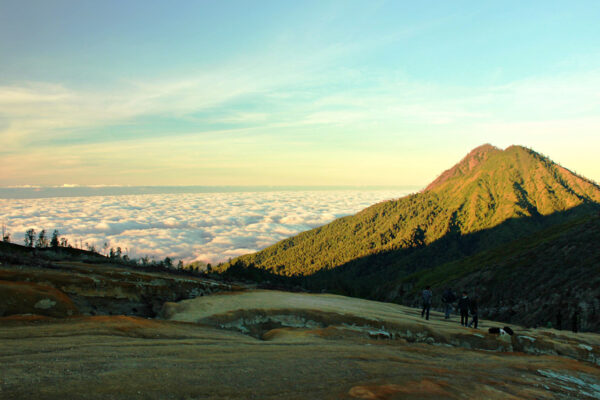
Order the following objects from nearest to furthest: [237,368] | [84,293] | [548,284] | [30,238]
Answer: [237,368] < [84,293] < [548,284] < [30,238]

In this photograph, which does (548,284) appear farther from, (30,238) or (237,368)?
(30,238)

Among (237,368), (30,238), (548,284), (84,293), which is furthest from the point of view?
(30,238)

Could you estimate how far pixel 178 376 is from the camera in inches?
520

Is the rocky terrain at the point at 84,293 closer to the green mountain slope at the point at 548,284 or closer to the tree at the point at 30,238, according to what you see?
the green mountain slope at the point at 548,284

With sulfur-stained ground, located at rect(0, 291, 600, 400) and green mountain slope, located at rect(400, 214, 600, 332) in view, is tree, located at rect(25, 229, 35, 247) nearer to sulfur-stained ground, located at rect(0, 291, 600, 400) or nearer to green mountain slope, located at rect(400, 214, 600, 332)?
sulfur-stained ground, located at rect(0, 291, 600, 400)

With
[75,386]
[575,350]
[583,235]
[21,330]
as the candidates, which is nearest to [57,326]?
[21,330]

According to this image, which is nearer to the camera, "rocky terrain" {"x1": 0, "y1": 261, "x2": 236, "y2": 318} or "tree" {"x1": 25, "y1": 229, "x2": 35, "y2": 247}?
"rocky terrain" {"x1": 0, "y1": 261, "x2": 236, "y2": 318}

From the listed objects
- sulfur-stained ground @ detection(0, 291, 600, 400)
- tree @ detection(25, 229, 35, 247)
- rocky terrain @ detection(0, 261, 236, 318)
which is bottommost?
tree @ detection(25, 229, 35, 247)

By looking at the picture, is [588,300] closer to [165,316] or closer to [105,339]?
[165,316]

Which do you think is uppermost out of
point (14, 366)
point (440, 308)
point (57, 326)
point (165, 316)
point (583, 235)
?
point (583, 235)

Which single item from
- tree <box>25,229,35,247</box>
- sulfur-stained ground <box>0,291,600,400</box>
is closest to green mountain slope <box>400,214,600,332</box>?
sulfur-stained ground <box>0,291,600,400</box>

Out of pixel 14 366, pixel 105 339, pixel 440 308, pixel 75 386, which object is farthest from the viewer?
pixel 440 308

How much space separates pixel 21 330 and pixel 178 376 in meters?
12.3

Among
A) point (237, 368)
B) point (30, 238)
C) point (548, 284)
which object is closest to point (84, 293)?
point (237, 368)
